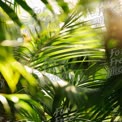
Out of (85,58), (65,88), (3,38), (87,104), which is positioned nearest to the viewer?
(3,38)

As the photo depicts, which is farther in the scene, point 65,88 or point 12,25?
point 65,88

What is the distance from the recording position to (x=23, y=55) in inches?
46.1

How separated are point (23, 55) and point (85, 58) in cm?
30

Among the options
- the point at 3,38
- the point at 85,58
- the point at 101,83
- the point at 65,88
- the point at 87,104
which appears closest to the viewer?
the point at 3,38

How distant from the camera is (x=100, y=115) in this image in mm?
1229

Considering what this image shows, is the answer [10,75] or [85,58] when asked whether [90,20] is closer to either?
[85,58]

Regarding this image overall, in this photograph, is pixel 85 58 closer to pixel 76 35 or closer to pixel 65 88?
pixel 76 35

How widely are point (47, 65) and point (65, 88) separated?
39 cm

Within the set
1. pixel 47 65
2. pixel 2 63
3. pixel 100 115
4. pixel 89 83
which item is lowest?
pixel 100 115

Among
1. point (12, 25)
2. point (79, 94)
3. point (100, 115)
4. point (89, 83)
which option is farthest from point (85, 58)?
point (12, 25)

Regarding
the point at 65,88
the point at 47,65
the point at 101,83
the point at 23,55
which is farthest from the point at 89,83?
the point at 65,88

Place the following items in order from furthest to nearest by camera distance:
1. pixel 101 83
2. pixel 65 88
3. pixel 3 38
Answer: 1. pixel 101 83
2. pixel 65 88
3. pixel 3 38

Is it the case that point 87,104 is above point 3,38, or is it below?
below

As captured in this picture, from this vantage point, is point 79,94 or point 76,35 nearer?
point 79,94
